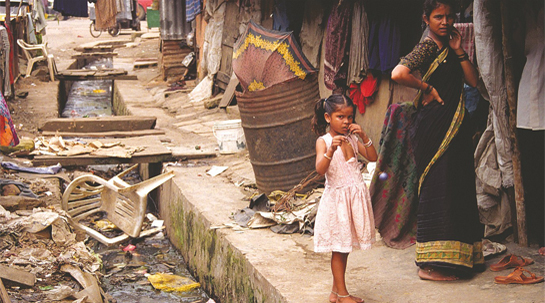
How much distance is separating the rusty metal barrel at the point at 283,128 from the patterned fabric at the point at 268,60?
0.11 metres

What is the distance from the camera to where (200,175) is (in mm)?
8312

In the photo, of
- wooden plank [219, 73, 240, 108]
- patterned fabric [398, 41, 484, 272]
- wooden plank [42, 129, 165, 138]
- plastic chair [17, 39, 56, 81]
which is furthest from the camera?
plastic chair [17, 39, 56, 81]

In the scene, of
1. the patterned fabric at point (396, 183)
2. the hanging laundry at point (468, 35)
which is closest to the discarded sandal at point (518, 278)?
the patterned fabric at point (396, 183)

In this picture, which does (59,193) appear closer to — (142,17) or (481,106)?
(481,106)

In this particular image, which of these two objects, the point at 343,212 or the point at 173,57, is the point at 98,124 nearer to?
the point at 173,57

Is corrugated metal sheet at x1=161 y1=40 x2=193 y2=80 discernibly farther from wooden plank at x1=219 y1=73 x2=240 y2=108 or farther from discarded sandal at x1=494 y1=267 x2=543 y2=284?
discarded sandal at x1=494 y1=267 x2=543 y2=284

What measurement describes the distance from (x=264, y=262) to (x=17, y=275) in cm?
184

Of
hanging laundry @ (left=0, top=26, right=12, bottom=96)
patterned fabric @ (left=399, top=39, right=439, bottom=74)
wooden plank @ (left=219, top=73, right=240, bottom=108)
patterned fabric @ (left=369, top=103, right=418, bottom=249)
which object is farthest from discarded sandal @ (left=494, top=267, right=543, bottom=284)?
hanging laundry @ (left=0, top=26, right=12, bottom=96)


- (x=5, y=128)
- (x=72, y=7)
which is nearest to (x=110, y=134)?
(x=5, y=128)

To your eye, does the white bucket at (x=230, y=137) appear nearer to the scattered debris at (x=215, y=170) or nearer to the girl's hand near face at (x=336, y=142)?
the scattered debris at (x=215, y=170)

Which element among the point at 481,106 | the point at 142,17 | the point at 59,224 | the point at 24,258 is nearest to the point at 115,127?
the point at 59,224

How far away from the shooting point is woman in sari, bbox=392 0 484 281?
3900 millimetres

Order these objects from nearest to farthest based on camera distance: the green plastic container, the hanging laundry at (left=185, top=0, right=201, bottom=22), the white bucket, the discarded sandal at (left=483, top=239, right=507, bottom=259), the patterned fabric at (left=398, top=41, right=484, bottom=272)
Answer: the patterned fabric at (left=398, top=41, right=484, bottom=272), the discarded sandal at (left=483, top=239, right=507, bottom=259), the white bucket, the hanging laundry at (left=185, top=0, right=201, bottom=22), the green plastic container

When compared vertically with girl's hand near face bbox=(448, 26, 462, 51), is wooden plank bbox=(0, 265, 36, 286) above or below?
below
